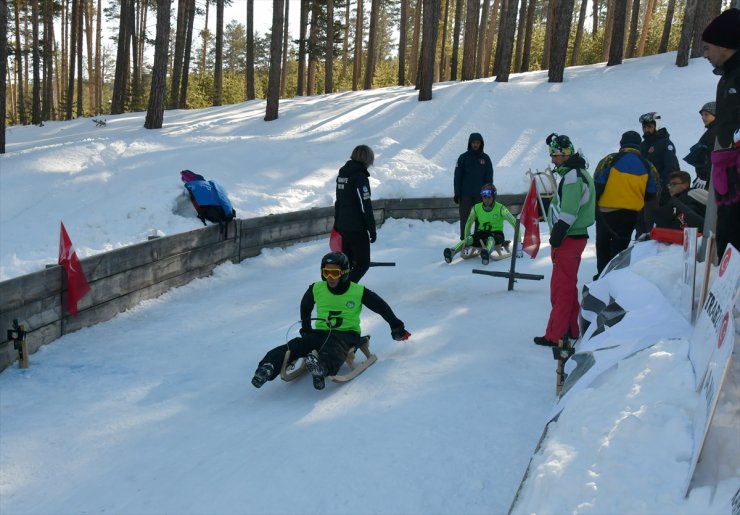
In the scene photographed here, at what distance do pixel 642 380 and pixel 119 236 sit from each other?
315 inches

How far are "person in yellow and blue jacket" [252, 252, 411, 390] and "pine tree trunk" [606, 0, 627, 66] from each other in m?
18.5

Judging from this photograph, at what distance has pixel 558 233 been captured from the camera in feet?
18.5

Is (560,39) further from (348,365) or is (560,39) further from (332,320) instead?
(348,365)

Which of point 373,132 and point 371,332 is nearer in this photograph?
point 371,332

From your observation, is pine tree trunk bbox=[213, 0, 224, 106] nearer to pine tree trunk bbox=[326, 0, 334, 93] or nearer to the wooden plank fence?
pine tree trunk bbox=[326, 0, 334, 93]

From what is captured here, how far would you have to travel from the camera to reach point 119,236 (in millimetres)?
9461

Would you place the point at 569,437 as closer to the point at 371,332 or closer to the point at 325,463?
the point at 325,463

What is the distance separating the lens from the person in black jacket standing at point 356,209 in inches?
287

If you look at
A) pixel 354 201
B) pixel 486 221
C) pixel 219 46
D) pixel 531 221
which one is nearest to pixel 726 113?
pixel 531 221

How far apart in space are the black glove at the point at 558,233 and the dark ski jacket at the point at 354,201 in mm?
2253

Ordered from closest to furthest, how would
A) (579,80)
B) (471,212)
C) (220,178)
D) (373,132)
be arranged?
(471,212), (220,178), (373,132), (579,80)

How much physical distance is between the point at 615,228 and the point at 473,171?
417cm

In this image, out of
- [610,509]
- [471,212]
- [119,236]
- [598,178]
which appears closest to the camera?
[610,509]

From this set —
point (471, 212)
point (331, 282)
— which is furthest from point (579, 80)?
point (331, 282)
